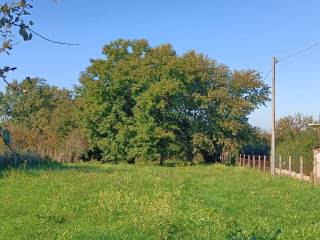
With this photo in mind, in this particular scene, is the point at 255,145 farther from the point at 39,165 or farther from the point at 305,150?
the point at 39,165

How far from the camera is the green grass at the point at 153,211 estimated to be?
Result: 11047mm

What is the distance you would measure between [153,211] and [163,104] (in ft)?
127

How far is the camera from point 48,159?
43750 millimetres

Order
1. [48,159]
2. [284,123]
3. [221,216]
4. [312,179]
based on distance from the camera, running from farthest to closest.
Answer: [284,123] < [48,159] < [312,179] < [221,216]

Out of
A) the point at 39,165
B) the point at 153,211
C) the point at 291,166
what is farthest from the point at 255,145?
the point at 153,211

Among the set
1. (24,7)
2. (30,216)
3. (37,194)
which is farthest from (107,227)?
(24,7)

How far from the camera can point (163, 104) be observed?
169 feet

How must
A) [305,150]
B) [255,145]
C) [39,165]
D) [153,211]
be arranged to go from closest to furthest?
[153,211] → [305,150] → [39,165] → [255,145]

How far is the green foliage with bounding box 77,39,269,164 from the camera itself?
52.4 meters

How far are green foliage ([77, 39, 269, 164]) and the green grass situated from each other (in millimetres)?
30023

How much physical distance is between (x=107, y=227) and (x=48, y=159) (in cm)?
3283

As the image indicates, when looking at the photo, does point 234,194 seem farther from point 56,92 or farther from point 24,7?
point 56,92

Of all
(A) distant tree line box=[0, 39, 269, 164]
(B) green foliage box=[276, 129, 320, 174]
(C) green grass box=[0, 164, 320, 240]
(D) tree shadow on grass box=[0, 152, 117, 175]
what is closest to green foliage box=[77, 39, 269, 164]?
(A) distant tree line box=[0, 39, 269, 164]

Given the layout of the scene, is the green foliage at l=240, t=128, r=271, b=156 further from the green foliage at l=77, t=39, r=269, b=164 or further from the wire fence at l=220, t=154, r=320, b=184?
the wire fence at l=220, t=154, r=320, b=184
